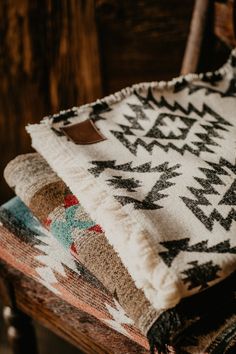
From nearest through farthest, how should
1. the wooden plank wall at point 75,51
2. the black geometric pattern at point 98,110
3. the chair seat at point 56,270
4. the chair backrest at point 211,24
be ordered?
the chair seat at point 56,270 → the black geometric pattern at point 98,110 → the chair backrest at point 211,24 → the wooden plank wall at point 75,51

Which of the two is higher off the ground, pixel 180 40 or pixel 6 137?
pixel 180 40

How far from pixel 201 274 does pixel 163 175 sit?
0.14 metres

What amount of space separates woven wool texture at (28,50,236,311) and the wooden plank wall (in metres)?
0.34

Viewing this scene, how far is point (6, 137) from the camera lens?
1.11 m

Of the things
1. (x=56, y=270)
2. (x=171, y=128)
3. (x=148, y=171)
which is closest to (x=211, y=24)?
(x=171, y=128)

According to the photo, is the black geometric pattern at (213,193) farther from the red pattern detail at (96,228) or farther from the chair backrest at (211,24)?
the chair backrest at (211,24)

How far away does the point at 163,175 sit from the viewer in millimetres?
564

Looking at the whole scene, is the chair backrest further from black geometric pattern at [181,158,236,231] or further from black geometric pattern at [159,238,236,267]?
black geometric pattern at [159,238,236,267]

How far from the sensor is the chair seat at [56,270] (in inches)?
21.7

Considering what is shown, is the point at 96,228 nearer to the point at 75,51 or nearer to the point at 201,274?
the point at 201,274

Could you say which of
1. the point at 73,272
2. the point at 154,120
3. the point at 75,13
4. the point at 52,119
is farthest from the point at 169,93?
the point at 75,13

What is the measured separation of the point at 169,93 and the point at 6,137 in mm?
500

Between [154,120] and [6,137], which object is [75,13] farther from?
[154,120]

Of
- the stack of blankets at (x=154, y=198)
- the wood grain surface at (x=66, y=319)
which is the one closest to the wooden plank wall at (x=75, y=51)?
the stack of blankets at (x=154, y=198)
